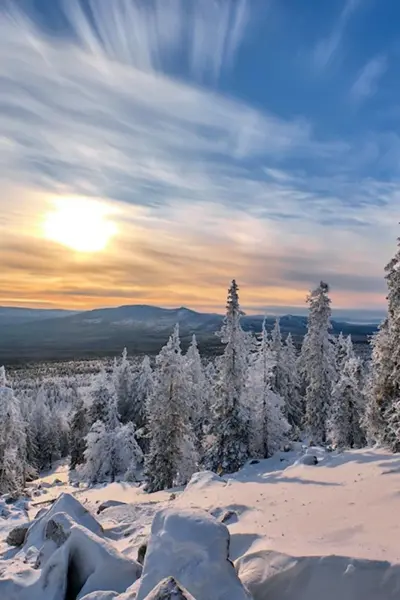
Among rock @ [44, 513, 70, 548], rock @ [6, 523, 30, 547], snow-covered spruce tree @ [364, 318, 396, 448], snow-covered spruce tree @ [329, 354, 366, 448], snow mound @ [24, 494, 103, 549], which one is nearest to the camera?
rock @ [44, 513, 70, 548]

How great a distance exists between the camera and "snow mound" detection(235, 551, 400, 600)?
7590 mm

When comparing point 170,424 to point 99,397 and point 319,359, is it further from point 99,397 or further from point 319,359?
point 99,397

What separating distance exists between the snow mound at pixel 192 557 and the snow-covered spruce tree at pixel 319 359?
28.1 m

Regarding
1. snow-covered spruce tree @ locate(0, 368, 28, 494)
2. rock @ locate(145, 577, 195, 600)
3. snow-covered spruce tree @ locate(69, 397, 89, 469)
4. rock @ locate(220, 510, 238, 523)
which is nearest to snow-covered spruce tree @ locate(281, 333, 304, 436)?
snow-covered spruce tree @ locate(69, 397, 89, 469)

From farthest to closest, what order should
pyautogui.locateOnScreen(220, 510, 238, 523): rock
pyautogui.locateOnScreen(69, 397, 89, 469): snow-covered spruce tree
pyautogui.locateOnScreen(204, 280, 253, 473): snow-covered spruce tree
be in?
1. pyautogui.locateOnScreen(69, 397, 89, 469): snow-covered spruce tree
2. pyautogui.locateOnScreen(204, 280, 253, 473): snow-covered spruce tree
3. pyautogui.locateOnScreen(220, 510, 238, 523): rock

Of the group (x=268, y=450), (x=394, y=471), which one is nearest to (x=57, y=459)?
(x=268, y=450)

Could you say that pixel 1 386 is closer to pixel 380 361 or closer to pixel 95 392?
pixel 95 392

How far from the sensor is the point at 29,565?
11141 mm

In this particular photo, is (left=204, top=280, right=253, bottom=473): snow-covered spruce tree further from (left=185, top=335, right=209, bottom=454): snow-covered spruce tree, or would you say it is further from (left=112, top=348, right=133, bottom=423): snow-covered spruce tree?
(left=112, top=348, right=133, bottom=423): snow-covered spruce tree

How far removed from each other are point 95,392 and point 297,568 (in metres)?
38.9

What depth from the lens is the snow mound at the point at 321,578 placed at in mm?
7590

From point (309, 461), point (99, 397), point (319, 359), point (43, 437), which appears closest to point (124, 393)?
point (99, 397)

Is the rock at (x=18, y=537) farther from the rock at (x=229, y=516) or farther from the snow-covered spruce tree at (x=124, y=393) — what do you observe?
the snow-covered spruce tree at (x=124, y=393)

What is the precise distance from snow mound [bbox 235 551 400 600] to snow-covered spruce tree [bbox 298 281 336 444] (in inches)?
1107
